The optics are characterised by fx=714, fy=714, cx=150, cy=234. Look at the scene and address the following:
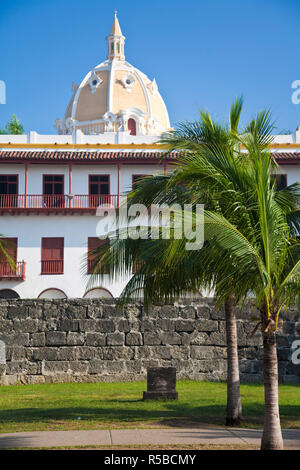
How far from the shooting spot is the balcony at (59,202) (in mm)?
36562

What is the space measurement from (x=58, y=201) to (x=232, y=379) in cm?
2610

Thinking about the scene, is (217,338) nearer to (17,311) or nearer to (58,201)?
(17,311)

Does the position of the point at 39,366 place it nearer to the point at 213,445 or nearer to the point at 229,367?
the point at 229,367

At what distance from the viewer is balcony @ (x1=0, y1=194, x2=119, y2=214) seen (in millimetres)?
36562

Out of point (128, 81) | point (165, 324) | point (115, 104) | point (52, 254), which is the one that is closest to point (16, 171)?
point (52, 254)

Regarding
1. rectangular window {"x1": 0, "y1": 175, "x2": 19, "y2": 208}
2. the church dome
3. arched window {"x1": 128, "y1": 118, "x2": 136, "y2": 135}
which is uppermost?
the church dome

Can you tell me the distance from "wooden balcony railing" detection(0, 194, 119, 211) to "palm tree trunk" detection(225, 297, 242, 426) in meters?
24.5

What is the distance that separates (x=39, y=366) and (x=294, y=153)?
22476 mm

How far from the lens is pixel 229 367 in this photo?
12531 millimetres

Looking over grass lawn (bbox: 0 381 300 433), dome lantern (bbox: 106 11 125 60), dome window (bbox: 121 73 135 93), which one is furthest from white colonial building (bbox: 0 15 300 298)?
dome lantern (bbox: 106 11 125 60)

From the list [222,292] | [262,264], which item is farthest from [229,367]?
[262,264]

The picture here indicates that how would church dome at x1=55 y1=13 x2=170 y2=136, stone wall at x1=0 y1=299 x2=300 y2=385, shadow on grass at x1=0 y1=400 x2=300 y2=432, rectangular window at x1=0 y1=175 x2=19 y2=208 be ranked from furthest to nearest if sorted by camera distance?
church dome at x1=55 y1=13 x2=170 y2=136 < rectangular window at x1=0 y1=175 x2=19 y2=208 < stone wall at x1=0 y1=299 x2=300 y2=385 < shadow on grass at x1=0 y1=400 x2=300 y2=432

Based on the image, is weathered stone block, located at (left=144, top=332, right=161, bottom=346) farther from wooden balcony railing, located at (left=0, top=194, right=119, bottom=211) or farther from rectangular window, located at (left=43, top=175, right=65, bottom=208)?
rectangular window, located at (left=43, top=175, right=65, bottom=208)

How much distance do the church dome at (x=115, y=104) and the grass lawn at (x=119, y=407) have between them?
4463 cm
